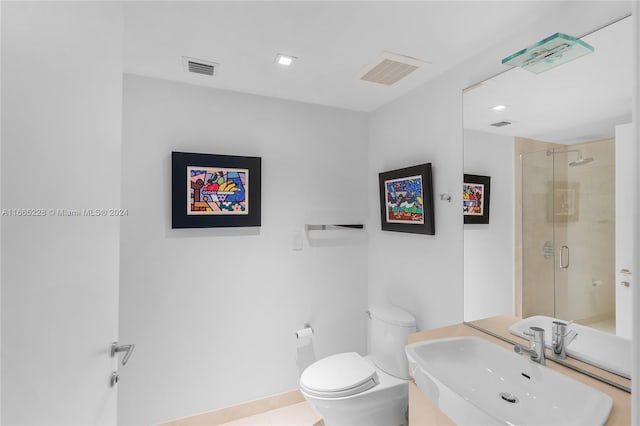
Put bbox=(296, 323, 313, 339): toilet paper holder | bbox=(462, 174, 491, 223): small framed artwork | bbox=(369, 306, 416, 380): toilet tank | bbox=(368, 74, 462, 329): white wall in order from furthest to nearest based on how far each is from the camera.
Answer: bbox=(296, 323, 313, 339): toilet paper holder, bbox=(369, 306, 416, 380): toilet tank, bbox=(368, 74, 462, 329): white wall, bbox=(462, 174, 491, 223): small framed artwork

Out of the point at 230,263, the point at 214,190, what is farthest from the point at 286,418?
the point at 214,190

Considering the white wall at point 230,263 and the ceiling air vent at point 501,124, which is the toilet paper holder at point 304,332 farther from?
the ceiling air vent at point 501,124

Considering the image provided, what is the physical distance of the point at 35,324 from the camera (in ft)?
2.10

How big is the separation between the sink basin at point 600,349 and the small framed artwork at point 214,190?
6.13ft

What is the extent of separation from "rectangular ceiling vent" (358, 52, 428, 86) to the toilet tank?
62.5 inches

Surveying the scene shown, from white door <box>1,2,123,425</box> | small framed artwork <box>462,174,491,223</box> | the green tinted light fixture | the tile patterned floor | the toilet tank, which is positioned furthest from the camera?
the tile patterned floor

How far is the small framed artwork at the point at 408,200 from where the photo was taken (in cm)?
204

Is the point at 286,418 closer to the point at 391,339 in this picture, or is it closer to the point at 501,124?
the point at 391,339

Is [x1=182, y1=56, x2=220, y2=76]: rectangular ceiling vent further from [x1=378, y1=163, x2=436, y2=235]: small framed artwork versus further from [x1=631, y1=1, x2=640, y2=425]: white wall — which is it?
[x1=631, y1=1, x2=640, y2=425]: white wall

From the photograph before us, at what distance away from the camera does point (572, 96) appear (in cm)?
→ 135

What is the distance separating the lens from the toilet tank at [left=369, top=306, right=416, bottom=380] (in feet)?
6.64

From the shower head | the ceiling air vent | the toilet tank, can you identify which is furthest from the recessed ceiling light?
the toilet tank

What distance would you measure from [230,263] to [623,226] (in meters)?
2.10

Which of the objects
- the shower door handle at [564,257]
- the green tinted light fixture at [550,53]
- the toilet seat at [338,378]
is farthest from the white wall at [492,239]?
the toilet seat at [338,378]
